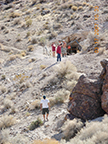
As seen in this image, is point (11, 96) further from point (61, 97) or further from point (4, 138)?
point (4, 138)

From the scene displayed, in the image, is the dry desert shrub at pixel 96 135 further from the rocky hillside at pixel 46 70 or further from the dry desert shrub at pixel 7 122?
the dry desert shrub at pixel 7 122

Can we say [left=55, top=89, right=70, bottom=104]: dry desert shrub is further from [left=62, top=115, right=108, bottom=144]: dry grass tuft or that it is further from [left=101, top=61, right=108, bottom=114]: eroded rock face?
[left=62, top=115, right=108, bottom=144]: dry grass tuft

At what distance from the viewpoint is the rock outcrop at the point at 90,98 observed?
19.8ft

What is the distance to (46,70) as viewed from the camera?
13250mm

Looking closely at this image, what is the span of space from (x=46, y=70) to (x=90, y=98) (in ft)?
24.1

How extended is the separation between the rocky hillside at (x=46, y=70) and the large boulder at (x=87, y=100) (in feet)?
1.64

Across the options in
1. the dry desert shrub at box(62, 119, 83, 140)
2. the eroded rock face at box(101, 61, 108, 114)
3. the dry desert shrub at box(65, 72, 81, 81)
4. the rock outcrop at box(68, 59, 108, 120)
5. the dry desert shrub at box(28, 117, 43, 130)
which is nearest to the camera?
the dry desert shrub at box(62, 119, 83, 140)

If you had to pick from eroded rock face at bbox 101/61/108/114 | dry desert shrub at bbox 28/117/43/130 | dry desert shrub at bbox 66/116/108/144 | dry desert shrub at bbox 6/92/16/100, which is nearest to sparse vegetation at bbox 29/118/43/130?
dry desert shrub at bbox 28/117/43/130

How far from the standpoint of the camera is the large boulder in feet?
20.0

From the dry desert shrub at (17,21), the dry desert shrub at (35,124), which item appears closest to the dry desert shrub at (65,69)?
the dry desert shrub at (35,124)

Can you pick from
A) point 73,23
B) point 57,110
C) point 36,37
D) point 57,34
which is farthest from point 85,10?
point 57,110

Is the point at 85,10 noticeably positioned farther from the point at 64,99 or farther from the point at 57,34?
the point at 64,99

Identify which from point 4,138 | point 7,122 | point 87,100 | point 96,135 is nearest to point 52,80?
point 7,122

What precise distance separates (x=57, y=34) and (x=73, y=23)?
9.11 feet
